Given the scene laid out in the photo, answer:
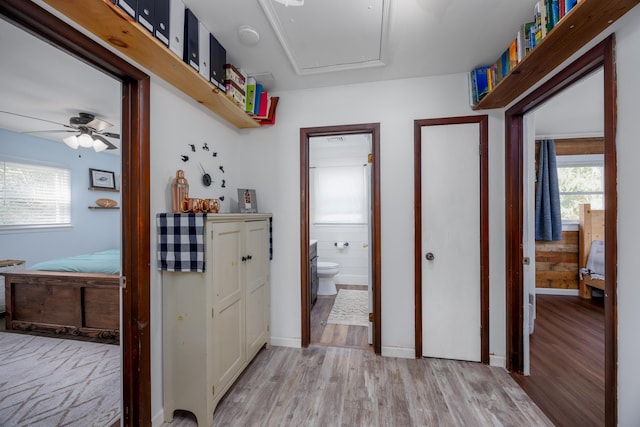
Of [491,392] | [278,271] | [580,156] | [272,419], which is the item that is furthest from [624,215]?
[580,156]

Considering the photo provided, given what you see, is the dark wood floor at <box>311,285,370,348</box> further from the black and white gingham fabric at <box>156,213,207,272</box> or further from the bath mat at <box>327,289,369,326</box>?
the black and white gingham fabric at <box>156,213,207,272</box>

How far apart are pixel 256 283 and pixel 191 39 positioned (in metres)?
1.71

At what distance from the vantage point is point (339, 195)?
443cm

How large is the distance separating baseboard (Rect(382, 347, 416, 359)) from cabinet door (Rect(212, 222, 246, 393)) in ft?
3.87

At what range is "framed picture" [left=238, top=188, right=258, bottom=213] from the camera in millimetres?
2152

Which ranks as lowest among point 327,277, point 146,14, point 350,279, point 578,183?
point 350,279

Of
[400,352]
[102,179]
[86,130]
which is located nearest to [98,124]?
[86,130]

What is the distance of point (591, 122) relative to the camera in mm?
3354

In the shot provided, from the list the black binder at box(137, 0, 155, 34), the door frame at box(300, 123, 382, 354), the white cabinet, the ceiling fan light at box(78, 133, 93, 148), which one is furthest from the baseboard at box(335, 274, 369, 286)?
the black binder at box(137, 0, 155, 34)

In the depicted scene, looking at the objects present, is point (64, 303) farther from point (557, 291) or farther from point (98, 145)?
point (557, 291)

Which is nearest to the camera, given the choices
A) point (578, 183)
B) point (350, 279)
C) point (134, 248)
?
point (134, 248)

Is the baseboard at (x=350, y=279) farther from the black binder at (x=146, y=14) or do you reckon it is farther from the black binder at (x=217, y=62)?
the black binder at (x=146, y=14)

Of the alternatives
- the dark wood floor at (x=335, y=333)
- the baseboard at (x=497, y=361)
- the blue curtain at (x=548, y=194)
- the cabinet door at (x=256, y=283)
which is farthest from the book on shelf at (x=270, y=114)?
the blue curtain at (x=548, y=194)

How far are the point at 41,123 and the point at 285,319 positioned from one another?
3.51 meters
